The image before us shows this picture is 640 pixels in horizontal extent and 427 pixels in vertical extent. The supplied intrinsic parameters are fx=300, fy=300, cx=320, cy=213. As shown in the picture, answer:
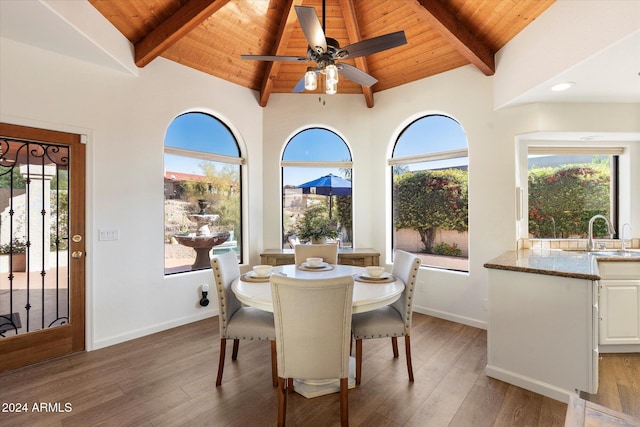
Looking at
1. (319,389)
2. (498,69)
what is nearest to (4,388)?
(319,389)

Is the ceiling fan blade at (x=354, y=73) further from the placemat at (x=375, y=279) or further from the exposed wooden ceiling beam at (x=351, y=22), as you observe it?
the placemat at (x=375, y=279)

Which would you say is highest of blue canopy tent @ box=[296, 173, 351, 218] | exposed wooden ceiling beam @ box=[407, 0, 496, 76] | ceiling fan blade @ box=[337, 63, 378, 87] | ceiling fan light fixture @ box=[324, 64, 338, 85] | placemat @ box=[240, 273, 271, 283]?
exposed wooden ceiling beam @ box=[407, 0, 496, 76]

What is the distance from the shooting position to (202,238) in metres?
4.01

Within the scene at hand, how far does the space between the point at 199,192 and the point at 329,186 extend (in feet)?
6.05

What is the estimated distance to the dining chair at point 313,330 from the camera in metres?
1.74

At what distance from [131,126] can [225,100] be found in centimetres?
129

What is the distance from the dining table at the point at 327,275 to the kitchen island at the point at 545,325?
34.8 inches

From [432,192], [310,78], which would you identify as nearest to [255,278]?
[310,78]

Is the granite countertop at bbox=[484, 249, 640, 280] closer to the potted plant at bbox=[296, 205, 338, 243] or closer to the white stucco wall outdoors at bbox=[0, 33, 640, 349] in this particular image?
the white stucco wall outdoors at bbox=[0, 33, 640, 349]

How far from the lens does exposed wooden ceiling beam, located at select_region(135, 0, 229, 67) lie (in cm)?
283

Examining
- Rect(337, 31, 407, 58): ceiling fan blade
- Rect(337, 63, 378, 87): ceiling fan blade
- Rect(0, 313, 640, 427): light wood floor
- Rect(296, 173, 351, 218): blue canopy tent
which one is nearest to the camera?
Rect(0, 313, 640, 427): light wood floor

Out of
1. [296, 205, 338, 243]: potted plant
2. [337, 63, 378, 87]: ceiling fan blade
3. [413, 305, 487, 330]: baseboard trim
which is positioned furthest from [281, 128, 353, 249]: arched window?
[337, 63, 378, 87]: ceiling fan blade

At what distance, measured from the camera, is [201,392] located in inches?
88.4

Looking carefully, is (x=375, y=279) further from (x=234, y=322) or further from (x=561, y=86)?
(x=561, y=86)
